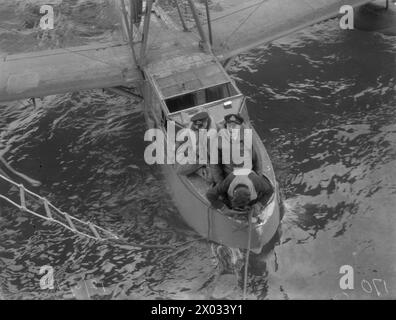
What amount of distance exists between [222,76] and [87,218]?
19.6 feet

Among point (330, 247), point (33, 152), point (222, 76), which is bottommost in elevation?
point (330, 247)

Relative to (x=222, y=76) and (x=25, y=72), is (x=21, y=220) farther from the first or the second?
(x=222, y=76)

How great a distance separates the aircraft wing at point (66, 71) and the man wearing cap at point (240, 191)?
647 centimetres

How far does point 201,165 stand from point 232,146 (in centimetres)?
132

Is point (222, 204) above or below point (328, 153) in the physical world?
above

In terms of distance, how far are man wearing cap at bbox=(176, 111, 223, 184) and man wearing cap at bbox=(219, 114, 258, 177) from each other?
269 mm

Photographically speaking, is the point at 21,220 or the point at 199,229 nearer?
the point at 199,229

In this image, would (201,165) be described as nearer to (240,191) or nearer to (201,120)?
(201,120)

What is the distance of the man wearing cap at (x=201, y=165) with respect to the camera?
12.1 m

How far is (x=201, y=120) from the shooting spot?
1257 cm

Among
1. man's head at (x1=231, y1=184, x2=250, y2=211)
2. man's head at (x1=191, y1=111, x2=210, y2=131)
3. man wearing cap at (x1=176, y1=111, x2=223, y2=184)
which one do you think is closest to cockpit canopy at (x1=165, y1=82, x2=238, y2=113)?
man wearing cap at (x1=176, y1=111, x2=223, y2=184)

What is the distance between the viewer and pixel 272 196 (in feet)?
39.9

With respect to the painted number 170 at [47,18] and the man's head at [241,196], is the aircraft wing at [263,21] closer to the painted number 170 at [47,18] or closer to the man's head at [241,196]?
the man's head at [241,196]

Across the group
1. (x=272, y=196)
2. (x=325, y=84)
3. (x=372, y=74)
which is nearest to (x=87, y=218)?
(x=272, y=196)
